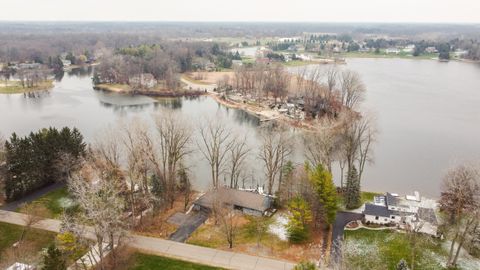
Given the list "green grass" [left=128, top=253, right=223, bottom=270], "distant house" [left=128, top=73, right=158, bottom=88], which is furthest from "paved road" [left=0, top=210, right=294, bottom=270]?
"distant house" [left=128, top=73, right=158, bottom=88]

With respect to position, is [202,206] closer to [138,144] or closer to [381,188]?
[138,144]

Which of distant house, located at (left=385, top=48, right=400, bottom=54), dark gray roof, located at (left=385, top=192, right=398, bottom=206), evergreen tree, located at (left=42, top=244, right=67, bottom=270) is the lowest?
dark gray roof, located at (left=385, top=192, right=398, bottom=206)

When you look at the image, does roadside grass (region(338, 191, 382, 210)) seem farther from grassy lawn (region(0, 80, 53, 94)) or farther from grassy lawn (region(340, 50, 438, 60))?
grassy lawn (region(340, 50, 438, 60))

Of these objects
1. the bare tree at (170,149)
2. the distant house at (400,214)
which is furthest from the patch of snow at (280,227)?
the bare tree at (170,149)

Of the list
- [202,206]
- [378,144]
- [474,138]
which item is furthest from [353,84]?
[202,206]

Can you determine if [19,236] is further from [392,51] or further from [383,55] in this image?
[392,51]
